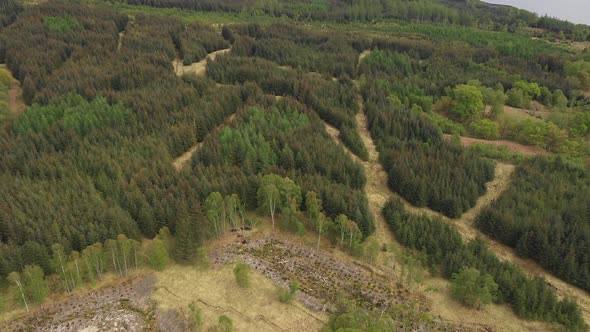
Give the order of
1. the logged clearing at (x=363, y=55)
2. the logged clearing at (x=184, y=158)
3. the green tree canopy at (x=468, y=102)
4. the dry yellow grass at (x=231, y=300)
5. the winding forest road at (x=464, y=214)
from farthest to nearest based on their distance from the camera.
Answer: the logged clearing at (x=363, y=55) < the green tree canopy at (x=468, y=102) < the logged clearing at (x=184, y=158) < the winding forest road at (x=464, y=214) < the dry yellow grass at (x=231, y=300)

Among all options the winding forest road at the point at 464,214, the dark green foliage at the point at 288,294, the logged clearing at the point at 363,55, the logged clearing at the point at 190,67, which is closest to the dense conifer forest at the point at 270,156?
the winding forest road at the point at 464,214

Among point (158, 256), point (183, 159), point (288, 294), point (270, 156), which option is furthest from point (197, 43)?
point (288, 294)

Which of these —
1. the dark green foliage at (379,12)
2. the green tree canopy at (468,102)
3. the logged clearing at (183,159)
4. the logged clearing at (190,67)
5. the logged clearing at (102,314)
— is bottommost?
the logged clearing at (102,314)

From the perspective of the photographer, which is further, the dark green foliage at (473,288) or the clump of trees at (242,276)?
the clump of trees at (242,276)

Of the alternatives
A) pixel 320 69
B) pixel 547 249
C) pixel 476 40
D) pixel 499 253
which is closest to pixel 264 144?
pixel 499 253

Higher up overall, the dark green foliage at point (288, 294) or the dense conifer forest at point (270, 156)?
the dense conifer forest at point (270, 156)

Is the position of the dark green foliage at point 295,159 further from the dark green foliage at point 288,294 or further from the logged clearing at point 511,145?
the logged clearing at point 511,145
